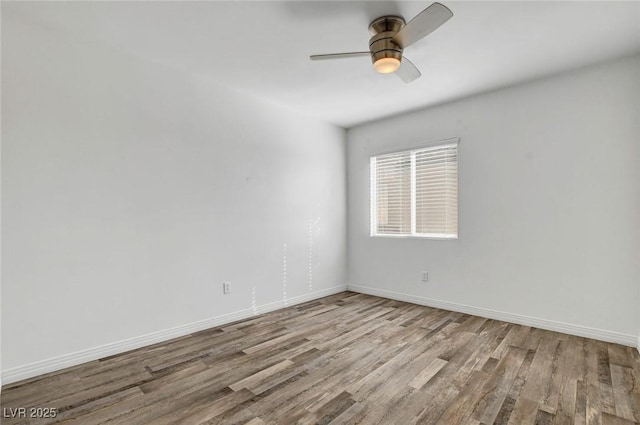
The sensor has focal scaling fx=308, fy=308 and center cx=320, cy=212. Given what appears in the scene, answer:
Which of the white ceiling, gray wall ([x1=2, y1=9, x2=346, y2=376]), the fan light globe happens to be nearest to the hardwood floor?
gray wall ([x1=2, y1=9, x2=346, y2=376])

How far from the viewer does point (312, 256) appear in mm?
4242

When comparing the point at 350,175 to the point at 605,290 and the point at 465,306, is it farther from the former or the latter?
the point at 605,290

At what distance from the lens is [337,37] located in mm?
2373

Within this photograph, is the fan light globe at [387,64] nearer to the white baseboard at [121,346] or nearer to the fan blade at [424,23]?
the fan blade at [424,23]

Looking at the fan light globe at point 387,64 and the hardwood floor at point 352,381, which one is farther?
the fan light globe at point 387,64

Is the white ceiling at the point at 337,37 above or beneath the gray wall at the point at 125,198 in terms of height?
above

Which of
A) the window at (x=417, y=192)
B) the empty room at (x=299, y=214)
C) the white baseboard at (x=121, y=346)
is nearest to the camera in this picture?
the empty room at (x=299, y=214)

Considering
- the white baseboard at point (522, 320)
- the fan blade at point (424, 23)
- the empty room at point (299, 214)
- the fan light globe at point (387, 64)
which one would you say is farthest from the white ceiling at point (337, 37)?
the white baseboard at point (522, 320)

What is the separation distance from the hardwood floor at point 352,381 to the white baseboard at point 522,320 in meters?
0.10

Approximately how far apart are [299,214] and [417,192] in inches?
62.3

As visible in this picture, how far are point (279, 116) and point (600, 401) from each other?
378 cm

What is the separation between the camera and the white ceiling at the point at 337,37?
205cm

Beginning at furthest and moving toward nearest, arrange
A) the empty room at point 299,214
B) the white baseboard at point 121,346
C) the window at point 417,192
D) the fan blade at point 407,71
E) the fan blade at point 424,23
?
the window at point 417,192 → the fan blade at point 407,71 → the white baseboard at point 121,346 → the empty room at point 299,214 → the fan blade at point 424,23

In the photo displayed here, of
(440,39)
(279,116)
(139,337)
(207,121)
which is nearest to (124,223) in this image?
(139,337)
